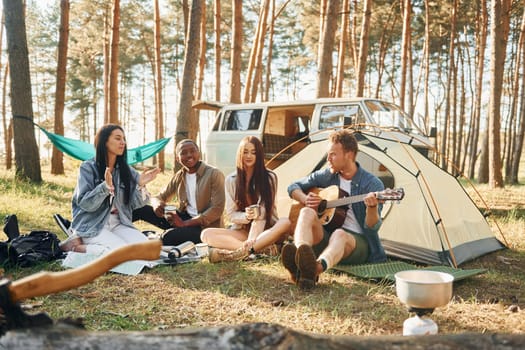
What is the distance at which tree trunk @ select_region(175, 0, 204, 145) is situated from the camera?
687 centimetres

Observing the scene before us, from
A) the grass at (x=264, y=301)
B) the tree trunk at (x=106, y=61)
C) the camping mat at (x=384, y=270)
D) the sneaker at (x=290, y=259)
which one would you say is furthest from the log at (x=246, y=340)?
the tree trunk at (x=106, y=61)

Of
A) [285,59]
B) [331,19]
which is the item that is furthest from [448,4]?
[285,59]

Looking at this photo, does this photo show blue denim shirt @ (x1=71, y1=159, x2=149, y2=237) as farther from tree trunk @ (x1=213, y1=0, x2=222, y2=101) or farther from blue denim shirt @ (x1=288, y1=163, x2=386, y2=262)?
tree trunk @ (x1=213, y1=0, x2=222, y2=101)

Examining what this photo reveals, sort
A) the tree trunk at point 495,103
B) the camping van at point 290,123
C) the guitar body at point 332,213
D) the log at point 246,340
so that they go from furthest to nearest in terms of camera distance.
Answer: the tree trunk at point 495,103 < the camping van at point 290,123 < the guitar body at point 332,213 < the log at point 246,340

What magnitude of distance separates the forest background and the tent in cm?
51

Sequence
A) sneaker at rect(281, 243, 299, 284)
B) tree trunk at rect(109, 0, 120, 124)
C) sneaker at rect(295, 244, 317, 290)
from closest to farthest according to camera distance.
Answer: sneaker at rect(295, 244, 317, 290) → sneaker at rect(281, 243, 299, 284) → tree trunk at rect(109, 0, 120, 124)

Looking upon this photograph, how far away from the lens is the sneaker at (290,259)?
3.10m

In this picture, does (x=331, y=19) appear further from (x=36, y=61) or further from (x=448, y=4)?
(x=36, y=61)

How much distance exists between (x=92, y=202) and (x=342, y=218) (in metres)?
2.06

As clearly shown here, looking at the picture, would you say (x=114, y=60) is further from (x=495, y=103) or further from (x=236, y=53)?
(x=495, y=103)

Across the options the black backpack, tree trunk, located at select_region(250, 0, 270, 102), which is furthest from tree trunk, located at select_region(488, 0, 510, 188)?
the black backpack

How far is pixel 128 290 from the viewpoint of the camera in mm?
3098

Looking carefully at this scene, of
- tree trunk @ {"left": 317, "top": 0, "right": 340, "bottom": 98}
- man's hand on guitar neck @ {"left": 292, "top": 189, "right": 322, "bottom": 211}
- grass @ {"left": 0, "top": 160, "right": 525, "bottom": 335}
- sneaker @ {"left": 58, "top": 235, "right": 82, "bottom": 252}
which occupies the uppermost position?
tree trunk @ {"left": 317, "top": 0, "right": 340, "bottom": 98}

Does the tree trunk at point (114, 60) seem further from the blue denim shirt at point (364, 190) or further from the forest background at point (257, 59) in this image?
the blue denim shirt at point (364, 190)
